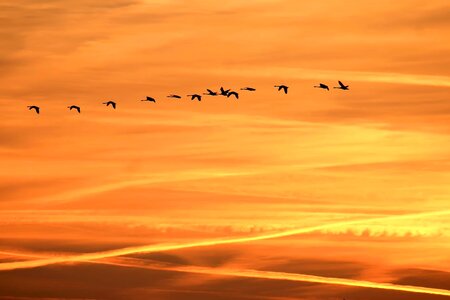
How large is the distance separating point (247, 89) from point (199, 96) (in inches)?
420

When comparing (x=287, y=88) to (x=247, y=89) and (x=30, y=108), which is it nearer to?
(x=247, y=89)

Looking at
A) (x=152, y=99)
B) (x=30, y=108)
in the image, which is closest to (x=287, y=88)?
(x=152, y=99)

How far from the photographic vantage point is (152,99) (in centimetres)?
17662

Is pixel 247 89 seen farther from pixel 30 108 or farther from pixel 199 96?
pixel 30 108

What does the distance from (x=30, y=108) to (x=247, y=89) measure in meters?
30.6

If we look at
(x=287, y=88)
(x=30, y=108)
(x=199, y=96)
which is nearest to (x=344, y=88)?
(x=287, y=88)

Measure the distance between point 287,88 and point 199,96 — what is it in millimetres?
12928

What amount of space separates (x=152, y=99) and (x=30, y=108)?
58.5ft

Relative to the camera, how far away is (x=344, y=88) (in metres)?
170

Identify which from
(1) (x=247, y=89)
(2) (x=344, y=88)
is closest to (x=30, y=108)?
(1) (x=247, y=89)

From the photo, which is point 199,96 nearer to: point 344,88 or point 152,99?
point 152,99

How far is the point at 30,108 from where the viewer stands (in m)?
170

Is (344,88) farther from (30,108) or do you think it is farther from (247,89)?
(30,108)

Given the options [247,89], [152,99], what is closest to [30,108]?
[152,99]
